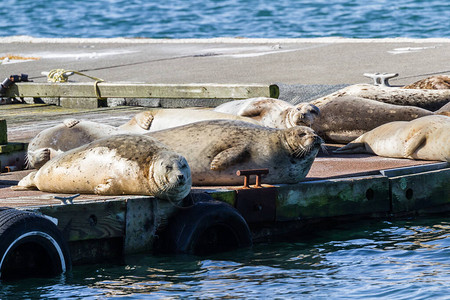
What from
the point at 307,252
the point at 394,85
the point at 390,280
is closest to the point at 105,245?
the point at 307,252

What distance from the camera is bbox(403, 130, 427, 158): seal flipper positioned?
833cm

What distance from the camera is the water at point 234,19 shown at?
116 feet

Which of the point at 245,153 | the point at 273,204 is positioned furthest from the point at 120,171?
the point at 273,204

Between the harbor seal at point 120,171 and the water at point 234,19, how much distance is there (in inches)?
1022

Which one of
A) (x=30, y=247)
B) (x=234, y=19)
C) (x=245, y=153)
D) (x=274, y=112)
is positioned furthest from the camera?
(x=234, y=19)

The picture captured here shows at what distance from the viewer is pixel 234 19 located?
41625mm

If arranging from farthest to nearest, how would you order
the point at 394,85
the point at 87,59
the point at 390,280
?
the point at 87,59
the point at 394,85
the point at 390,280

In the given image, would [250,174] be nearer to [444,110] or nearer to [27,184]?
[27,184]

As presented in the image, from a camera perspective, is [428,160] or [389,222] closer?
[389,222]

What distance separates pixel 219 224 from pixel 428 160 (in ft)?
8.31

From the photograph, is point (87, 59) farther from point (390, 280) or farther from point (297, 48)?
point (390, 280)

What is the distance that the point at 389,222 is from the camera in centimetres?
780

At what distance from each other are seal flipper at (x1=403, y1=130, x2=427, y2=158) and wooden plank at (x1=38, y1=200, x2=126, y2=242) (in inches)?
121

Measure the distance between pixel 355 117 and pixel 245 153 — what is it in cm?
274
